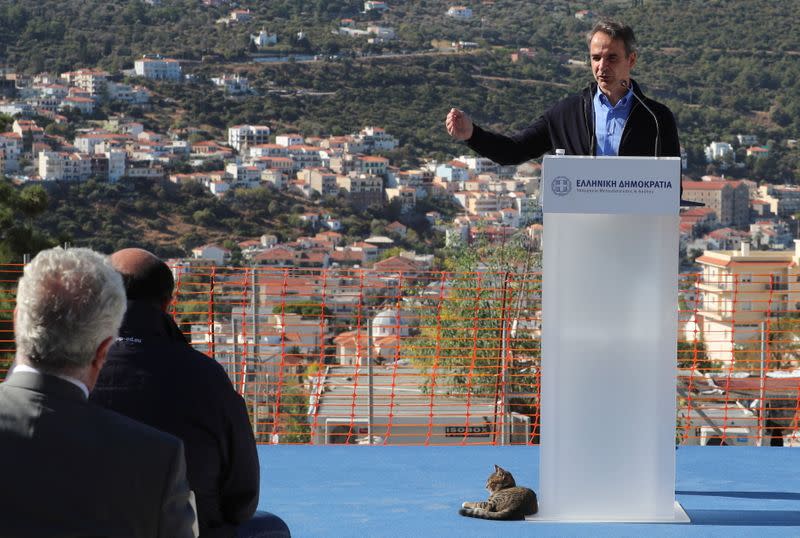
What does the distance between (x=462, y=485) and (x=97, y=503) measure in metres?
2.18

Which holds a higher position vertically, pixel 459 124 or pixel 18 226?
pixel 18 226

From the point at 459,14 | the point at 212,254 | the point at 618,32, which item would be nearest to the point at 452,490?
the point at 618,32

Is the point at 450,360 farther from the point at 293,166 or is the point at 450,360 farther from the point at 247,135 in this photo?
the point at 247,135

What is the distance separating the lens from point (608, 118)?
9.59 feet

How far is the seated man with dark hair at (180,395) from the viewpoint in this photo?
187 centimetres

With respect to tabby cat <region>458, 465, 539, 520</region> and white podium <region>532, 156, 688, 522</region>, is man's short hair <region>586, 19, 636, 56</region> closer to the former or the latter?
white podium <region>532, 156, 688, 522</region>

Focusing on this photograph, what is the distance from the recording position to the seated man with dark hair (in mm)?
1869

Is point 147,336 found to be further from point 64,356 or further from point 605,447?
point 605,447

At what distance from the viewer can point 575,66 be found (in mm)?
49281

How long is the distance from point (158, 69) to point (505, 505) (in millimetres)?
52064

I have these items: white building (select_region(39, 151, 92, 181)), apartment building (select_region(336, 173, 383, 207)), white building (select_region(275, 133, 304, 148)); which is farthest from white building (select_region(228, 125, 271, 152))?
white building (select_region(39, 151, 92, 181))

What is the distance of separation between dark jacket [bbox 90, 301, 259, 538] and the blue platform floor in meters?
1.05

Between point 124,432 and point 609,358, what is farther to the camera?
point 609,358

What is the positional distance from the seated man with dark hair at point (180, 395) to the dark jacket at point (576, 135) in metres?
1.20
